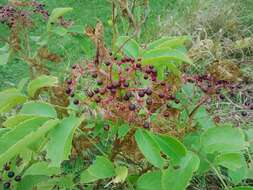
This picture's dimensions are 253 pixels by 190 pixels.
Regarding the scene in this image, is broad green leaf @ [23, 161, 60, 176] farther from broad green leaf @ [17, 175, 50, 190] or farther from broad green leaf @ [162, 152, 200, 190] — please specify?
broad green leaf @ [162, 152, 200, 190]

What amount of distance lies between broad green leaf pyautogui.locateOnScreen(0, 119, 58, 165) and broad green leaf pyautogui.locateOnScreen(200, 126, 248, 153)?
38 cm

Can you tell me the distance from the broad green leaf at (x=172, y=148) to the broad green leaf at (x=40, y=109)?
10.4 inches

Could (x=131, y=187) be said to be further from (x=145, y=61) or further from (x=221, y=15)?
(x=221, y=15)

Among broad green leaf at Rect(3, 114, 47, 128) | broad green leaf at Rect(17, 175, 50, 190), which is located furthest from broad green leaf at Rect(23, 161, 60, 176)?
broad green leaf at Rect(3, 114, 47, 128)

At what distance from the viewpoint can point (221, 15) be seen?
4297 millimetres

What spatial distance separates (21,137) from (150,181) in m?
0.34

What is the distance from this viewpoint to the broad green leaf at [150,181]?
1.41 meters

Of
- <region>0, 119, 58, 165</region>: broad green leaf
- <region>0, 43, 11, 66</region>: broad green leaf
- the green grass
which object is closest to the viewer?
<region>0, 119, 58, 165</region>: broad green leaf

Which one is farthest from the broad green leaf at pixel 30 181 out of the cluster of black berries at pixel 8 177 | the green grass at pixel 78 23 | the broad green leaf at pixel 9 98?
the green grass at pixel 78 23

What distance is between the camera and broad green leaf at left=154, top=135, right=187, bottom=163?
4.39ft

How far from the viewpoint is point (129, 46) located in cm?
156

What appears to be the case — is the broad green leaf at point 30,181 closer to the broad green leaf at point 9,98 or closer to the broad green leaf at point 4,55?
the broad green leaf at point 9,98

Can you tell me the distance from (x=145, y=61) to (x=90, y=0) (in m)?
4.51

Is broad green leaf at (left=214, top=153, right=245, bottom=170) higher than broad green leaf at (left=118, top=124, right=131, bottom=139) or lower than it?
lower
